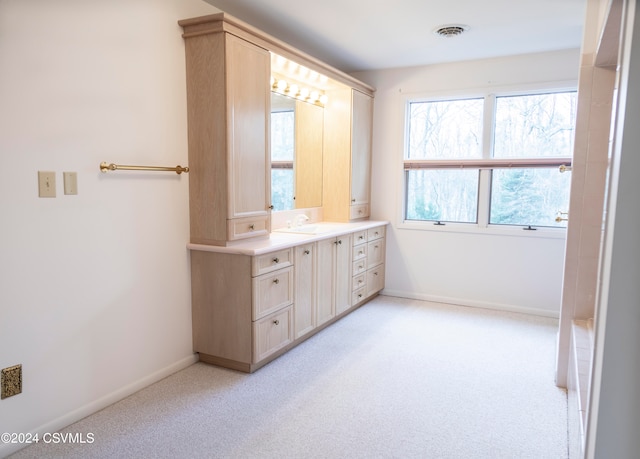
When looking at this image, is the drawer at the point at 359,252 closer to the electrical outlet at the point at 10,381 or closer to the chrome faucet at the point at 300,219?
the chrome faucet at the point at 300,219

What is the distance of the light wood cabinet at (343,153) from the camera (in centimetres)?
421

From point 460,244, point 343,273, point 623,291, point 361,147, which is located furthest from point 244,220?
point 460,244

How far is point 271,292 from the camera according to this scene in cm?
283

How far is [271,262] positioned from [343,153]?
1.81 metres

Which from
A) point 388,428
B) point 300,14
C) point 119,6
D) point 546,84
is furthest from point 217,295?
point 546,84

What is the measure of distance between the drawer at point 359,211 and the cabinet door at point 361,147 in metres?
0.03

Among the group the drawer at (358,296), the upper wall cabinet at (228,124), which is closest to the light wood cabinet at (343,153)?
the drawer at (358,296)

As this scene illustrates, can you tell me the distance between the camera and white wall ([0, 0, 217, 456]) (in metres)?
1.89

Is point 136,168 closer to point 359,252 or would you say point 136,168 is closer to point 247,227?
point 247,227

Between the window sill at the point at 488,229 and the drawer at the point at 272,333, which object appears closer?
the drawer at the point at 272,333

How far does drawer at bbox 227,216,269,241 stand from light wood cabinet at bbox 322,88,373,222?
Result: 1.39 m

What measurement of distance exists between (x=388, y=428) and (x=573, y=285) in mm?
1384

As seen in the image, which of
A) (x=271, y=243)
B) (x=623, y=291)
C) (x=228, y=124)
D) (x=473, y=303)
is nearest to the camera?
(x=623, y=291)

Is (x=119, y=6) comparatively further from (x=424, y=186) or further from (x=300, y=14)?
(x=424, y=186)
